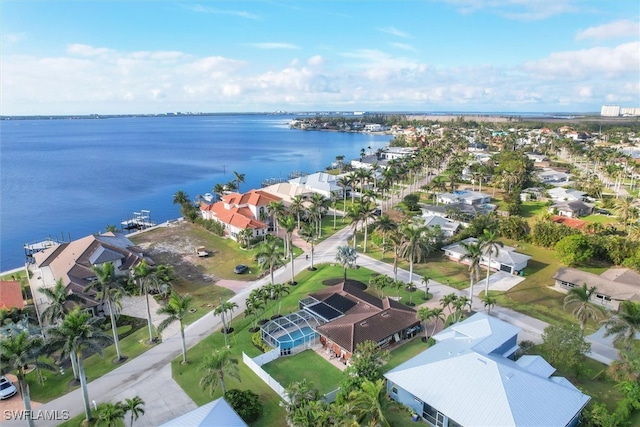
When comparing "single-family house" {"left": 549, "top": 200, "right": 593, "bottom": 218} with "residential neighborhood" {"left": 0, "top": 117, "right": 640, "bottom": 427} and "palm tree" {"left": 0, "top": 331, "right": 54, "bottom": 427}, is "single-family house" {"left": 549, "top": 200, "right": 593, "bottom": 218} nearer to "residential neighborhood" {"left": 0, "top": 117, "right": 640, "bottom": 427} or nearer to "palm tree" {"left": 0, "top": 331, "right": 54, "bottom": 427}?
"residential neighborhood" {"left": 0, "top": 117, "right": 640, "bottom": 427}

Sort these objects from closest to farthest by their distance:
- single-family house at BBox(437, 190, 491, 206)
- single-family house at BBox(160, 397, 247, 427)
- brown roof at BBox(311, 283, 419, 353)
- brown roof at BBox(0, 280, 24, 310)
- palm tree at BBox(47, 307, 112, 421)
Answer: single-family house at BBox(160, 397, 247, 427), palm tree at BBox(47, 307, 112, 421), brown roof at BBox(311, 283, 419, 353), brown roof at BBox(0, 280, 24, 310), single-family house at BBox(437, 190, 491, 206)

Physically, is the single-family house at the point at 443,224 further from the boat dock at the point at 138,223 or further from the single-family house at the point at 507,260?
the boat dock at the point at 138,223

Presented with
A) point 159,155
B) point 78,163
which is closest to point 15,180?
point 78,163

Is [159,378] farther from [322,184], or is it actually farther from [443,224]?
[322,184]

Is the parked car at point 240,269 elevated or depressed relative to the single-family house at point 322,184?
depressed

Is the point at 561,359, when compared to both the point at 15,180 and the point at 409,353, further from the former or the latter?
the point at 15,180

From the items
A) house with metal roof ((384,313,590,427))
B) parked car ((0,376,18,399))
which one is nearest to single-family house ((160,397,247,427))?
house with metal roof ((384,313,590,427))

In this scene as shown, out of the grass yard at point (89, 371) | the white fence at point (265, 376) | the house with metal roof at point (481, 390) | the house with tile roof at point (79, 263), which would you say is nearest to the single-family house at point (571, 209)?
the house with metal roof at point (481, 390)
